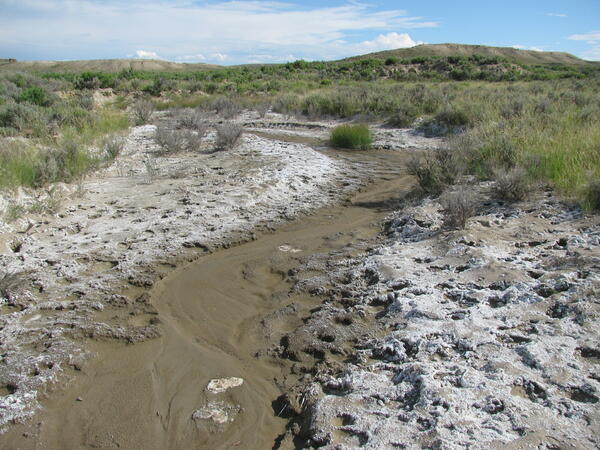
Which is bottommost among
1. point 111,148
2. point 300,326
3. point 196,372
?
point 196,372

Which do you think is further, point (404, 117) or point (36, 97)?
point (36, 97)

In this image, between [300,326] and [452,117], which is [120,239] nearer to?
[300,326]

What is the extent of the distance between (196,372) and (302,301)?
1296mm

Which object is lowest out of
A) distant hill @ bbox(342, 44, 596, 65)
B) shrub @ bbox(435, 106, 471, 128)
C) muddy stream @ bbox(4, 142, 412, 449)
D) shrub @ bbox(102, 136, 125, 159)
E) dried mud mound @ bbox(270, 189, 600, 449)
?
muddy stream @ bbox(4, 142, 412, 449)

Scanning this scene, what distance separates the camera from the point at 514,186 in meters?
6.36

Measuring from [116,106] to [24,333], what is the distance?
58.0 feet

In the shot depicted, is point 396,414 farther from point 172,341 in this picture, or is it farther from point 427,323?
point 172,341

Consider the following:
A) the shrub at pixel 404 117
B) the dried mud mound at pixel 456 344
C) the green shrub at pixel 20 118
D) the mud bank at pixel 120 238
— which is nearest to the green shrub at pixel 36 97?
the green shrub at pixel 20 118

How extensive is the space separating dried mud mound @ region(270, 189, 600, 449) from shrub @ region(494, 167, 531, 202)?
0.78m

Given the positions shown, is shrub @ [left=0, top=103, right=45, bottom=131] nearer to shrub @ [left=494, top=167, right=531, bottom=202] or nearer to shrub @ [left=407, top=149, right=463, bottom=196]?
shrub @ [left=407, top=149, right=463, bottom=196]

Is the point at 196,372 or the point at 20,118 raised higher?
the point at 20,118

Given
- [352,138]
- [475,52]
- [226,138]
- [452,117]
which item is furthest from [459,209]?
[475,52]

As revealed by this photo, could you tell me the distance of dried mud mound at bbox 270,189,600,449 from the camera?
270cm

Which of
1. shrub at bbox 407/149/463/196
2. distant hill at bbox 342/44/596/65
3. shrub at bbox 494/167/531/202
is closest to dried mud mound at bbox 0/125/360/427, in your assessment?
shrub at bbox 407/149/463/196
